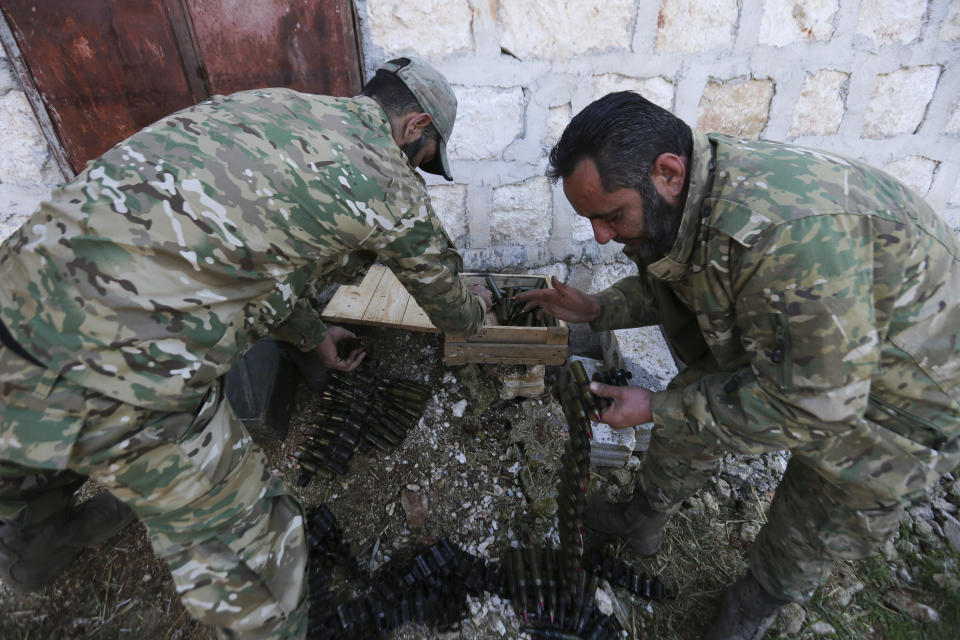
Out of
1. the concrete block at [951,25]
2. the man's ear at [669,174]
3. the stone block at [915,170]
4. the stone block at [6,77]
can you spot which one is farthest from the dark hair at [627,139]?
the stone block at [6,77]

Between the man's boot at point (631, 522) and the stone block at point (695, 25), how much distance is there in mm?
3172

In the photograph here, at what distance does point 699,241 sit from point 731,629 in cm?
216

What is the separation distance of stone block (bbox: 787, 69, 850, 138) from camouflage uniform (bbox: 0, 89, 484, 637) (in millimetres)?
3363

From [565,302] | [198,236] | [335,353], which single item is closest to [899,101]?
[565,302]

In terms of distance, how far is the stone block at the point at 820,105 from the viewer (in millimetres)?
3688

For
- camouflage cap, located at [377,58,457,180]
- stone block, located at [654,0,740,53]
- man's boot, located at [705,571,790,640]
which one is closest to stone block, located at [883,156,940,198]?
stone block, located at [654,0,740,53]

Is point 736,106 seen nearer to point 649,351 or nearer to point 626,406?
point 649,351

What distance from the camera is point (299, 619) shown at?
2189mm

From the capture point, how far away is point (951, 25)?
3.60 m

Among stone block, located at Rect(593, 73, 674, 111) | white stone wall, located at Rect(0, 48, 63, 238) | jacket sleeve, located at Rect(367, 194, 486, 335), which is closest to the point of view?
jacket sleeve, located at Rect(367, 194, 486, 335)

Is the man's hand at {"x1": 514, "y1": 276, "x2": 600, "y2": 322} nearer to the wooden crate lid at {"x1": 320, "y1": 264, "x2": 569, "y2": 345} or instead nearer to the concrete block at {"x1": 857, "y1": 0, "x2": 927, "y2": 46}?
the wooden crate lid at {"x1": 320, "y1": 264, "x2": 569, "y2": 345}

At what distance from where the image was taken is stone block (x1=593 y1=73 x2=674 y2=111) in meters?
3.56

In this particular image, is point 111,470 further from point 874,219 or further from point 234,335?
point 874,219

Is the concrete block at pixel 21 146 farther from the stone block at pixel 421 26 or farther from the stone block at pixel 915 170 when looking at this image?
the stone block at pixel 915 170
